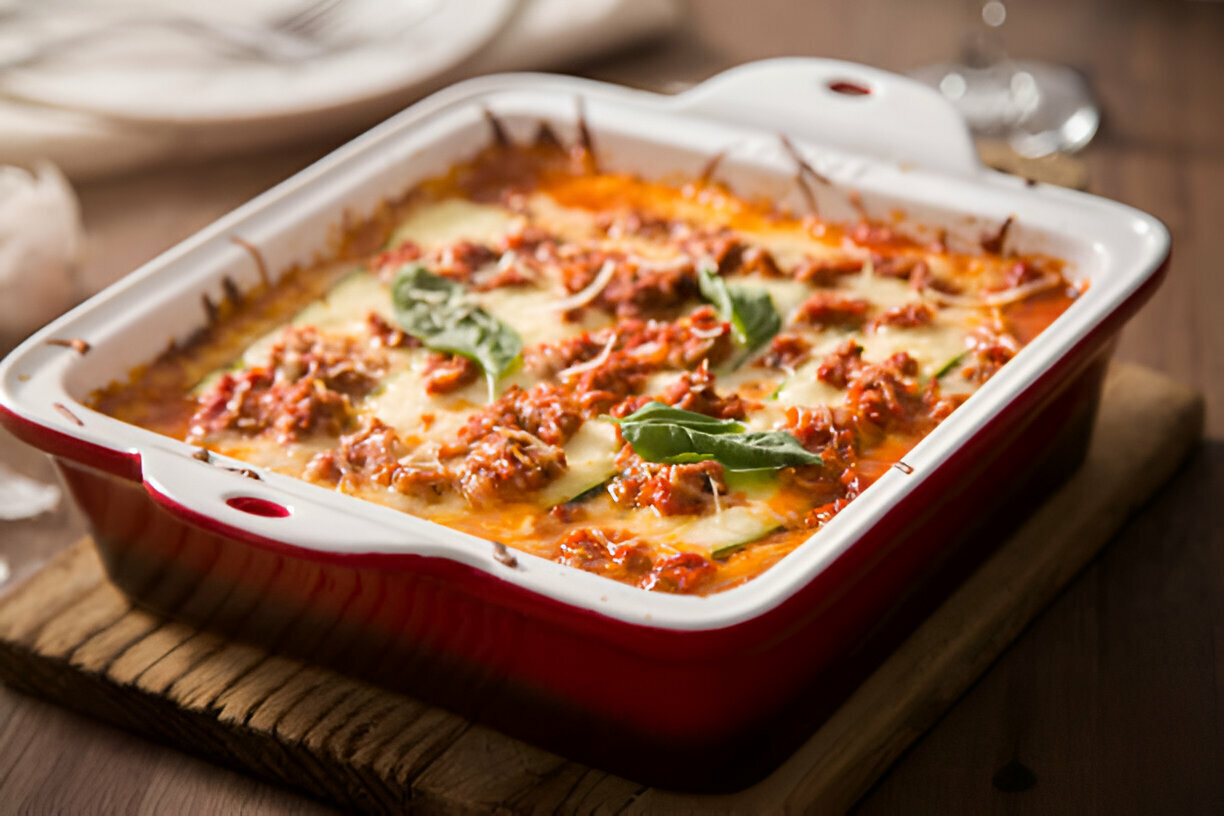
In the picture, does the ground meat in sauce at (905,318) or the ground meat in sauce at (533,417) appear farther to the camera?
the ground meat in sauce at (905,318)

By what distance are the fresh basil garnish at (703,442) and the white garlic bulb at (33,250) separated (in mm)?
1510

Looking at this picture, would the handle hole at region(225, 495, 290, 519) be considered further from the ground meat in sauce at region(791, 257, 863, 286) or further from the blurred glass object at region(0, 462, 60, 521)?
the ground meat in sauce at region(791, 257, 863, 286)

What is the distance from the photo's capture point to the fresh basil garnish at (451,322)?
99.7 inches

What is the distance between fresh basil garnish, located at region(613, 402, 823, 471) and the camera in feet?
7.16

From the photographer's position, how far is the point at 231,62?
413 centimetres

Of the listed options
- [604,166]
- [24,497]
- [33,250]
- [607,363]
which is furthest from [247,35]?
[607,363]

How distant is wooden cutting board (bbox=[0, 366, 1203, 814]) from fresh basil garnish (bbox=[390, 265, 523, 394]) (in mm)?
598

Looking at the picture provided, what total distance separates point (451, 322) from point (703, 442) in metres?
0.61

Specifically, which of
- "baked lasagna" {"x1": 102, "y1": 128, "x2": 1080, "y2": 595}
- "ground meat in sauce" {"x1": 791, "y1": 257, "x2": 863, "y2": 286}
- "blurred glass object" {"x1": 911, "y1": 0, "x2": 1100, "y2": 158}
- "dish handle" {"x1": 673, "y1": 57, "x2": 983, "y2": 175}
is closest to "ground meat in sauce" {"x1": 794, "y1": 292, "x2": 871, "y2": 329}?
"baked lasagna" {"x1": 102, "y1": 128, "x2": 1080, "y2": 595}

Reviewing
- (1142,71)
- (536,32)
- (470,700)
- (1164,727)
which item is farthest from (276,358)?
(1142,71)

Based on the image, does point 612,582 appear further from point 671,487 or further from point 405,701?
point 405,701

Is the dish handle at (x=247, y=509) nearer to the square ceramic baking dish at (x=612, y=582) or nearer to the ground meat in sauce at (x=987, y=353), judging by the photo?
the square ceramic baking dish at (x=612, y=582)

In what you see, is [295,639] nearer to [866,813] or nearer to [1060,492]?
[866,813]

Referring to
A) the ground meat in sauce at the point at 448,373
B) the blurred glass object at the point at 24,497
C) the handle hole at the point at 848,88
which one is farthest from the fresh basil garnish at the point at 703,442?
the blurred glass object at the point at 24,497
